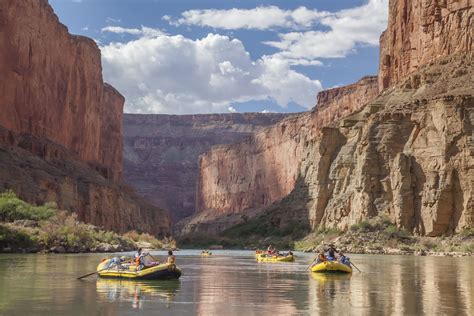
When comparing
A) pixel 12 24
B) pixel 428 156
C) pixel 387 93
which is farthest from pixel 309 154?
pixel 12 24

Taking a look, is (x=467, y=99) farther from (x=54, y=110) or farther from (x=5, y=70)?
(x=54, y=110)

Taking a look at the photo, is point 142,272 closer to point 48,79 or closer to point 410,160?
point 410,160

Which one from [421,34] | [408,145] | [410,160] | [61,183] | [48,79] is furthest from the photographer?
[48,79]

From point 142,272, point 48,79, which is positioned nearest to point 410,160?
point 142,272

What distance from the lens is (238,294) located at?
99.2ft

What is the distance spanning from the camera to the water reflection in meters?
27.6

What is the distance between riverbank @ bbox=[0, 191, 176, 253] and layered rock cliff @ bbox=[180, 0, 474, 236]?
31.0 meters

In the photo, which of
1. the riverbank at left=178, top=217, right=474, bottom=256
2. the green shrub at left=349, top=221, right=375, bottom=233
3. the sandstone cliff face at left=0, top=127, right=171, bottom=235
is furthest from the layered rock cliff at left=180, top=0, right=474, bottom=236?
the sandstone cliff face at left=0, top=127, right=171, bottom=235

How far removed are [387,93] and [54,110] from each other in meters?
56.2

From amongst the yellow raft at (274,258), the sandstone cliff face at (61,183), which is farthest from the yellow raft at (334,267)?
the sandstone cliff face at (61,183)

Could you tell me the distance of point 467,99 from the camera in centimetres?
8456

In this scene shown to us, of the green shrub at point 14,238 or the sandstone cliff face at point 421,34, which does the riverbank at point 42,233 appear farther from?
the sandstone cliff face at point 421,34

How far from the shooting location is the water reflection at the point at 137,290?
90.6ft

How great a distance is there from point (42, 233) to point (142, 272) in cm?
3391
